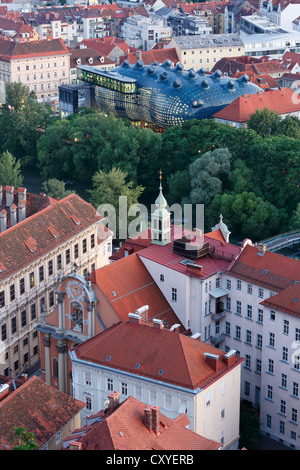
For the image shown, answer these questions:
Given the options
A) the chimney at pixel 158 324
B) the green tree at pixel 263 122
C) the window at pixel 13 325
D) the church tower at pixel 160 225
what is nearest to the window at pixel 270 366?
the chimney at pixel 158 324

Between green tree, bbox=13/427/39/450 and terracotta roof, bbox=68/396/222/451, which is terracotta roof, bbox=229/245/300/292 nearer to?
terracotta roof, bbox=68/396/222/451

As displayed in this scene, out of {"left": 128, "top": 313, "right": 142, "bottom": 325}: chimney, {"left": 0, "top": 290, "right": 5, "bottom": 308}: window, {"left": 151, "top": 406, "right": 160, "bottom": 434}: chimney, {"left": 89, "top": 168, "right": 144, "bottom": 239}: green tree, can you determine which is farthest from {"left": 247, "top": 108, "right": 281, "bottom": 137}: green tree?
{"left": 151, "top": 406, "right": 160, "bottom": 434}: chimney

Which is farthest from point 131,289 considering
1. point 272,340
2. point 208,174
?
point 208,174

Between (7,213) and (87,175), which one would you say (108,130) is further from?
(7,213)

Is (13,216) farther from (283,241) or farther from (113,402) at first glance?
(113,402)

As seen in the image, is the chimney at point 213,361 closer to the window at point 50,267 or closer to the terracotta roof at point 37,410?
the terracotta roof at point 37,410

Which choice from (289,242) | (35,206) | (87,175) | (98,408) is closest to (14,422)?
(98,408)
